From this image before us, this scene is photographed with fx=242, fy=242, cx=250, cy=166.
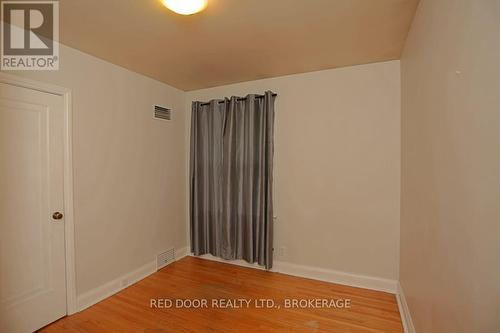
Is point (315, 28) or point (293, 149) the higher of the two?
point (315, 28)

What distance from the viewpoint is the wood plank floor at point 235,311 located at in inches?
81.7

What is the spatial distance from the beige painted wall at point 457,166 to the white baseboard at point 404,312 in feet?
0.46

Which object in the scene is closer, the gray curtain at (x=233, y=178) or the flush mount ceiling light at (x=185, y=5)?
the flush mount ceiling light at (x=185, y=5)

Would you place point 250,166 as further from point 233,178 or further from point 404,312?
point 404,312

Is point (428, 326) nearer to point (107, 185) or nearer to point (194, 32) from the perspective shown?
point (194, 32)

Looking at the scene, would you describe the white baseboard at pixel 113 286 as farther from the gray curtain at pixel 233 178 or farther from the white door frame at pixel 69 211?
the gray curtain at pixel 233 178

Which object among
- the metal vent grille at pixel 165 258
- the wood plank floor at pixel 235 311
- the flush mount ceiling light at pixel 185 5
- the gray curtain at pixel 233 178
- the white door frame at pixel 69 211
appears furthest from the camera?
the metal vent grille at pixel 165 258

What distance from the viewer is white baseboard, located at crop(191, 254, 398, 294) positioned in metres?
2.64

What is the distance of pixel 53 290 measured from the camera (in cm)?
215

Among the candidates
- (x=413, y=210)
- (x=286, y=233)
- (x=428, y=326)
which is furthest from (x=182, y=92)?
(x=428, y=326)

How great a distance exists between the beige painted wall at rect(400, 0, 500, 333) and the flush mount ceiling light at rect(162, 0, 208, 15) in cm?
138

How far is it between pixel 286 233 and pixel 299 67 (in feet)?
6.70

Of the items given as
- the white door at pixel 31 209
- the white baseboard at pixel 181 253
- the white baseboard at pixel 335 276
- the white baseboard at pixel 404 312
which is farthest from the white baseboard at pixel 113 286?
the white baseboard at pixel 404 312

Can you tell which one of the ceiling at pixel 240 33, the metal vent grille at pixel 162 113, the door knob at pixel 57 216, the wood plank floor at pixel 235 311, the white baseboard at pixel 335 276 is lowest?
the wood plank floor at pixel 235 311
